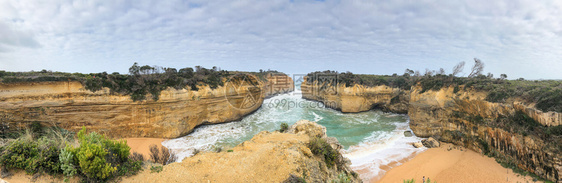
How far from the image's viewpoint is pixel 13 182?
4020mm

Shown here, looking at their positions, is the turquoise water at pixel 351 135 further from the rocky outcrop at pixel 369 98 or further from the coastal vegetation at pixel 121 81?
the coastal vegetation at pixel 121 81

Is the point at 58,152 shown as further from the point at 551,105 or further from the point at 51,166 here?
the point at 551,105

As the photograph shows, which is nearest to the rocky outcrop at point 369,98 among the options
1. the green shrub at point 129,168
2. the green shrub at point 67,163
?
the green shrub at point 129,168

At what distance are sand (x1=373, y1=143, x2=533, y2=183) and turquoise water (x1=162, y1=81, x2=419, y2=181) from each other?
84 cm

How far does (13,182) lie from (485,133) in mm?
17937

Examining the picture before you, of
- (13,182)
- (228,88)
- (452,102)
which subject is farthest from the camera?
(228,88)

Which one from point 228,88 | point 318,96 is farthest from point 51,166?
point 318,96

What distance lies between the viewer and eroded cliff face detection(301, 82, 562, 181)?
8.00m

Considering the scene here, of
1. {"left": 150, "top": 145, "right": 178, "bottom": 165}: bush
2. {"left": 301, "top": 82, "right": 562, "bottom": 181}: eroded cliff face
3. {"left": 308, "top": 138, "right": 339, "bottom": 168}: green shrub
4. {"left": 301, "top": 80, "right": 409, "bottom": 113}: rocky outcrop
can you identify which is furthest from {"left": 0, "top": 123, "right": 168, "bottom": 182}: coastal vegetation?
{"left": 301, "top": 80, "right": 409, "bottom": 113}: rocky outcrop

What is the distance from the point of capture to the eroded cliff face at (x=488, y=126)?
8.00 meters

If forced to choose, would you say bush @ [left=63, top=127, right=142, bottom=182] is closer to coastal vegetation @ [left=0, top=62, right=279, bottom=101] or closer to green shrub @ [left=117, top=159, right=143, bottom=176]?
green shrub @ [left=117, top=159, right=143, bottom=176]

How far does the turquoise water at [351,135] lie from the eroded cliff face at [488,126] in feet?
6.92

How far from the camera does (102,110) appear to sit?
1206cm

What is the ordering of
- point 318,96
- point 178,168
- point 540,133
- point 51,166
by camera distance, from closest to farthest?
point 51,166 < point 178,168 < point 540,133 < point 318,96
